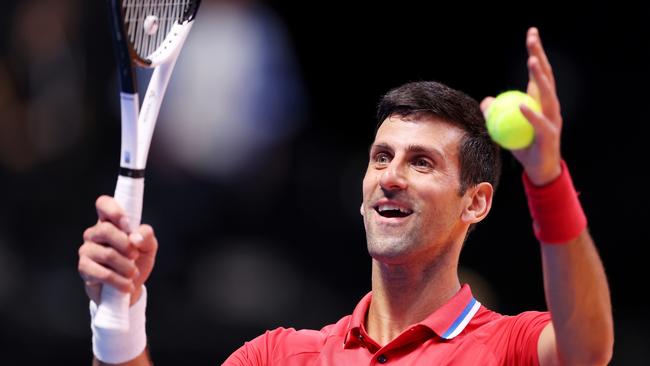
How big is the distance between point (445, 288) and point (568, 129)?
2.71 metres

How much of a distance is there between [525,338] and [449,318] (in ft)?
1.08

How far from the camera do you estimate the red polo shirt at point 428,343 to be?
125 inches

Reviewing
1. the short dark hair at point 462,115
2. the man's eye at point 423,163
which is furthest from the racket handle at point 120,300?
the short dark hair at point 462,115

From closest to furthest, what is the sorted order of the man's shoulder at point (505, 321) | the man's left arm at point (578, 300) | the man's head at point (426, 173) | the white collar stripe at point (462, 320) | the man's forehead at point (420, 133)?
the man's left arm at point (578, 300), the man's shoulder at point (505, 321), the white collar stripe at point (462, 320), the man's head at point (426, 173), the man's forehead at point (420, 133)

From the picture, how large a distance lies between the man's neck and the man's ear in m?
0.18

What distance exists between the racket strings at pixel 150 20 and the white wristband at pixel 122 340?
0.78 meters

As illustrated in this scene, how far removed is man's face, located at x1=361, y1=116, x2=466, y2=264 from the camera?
3438 mm

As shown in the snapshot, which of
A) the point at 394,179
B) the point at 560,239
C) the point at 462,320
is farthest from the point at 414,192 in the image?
the point at 560,239

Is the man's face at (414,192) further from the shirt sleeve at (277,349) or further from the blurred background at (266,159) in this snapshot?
the blurred background at (266,159)

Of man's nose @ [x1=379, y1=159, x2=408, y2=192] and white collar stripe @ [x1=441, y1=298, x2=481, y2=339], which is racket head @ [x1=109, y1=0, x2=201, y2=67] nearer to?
man's nose @ [x1=379, y1=159, x2=408, y2=192]

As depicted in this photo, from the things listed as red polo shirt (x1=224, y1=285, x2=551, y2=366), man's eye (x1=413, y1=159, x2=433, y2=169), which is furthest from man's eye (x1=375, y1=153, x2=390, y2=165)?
red polo shirt (x1=224, y1=285, x2=551, y2=366)

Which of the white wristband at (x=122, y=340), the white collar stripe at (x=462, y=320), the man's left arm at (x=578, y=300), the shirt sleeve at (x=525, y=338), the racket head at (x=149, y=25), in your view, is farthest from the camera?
the white collar stripe at (x=462, y=320)

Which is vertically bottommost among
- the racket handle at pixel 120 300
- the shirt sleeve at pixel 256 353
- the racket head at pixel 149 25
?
the shirt sleeve at pixel 256 353

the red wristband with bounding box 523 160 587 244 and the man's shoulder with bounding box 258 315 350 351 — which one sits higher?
the red wristband with bounding box 523 160 587 244
